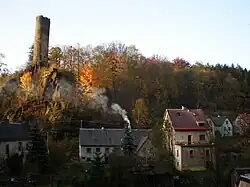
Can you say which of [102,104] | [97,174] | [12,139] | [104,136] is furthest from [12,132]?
[102,104]

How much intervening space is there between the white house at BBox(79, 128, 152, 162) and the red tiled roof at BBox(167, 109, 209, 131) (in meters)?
4.76

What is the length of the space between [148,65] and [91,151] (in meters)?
23.3

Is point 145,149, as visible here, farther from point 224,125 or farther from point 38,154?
point 224,125

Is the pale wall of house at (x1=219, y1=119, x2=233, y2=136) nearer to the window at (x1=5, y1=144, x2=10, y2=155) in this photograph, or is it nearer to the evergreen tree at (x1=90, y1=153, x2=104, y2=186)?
the evergreen tree at (x1=90, y1=153, x2=104, y2=186)

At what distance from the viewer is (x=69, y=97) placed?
47719 millimetres

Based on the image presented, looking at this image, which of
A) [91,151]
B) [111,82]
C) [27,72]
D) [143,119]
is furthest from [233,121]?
[27,72]

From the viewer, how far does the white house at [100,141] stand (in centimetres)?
3938

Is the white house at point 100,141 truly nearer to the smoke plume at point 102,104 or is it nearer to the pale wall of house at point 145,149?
the pale wall of house at point 145,149

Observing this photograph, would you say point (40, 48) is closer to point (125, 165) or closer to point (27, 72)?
point (27, 72)

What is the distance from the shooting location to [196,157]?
32.2 metres

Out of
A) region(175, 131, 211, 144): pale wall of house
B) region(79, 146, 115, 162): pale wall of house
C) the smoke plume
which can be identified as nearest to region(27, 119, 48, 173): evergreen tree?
region(79, 146, 115, 162): pale wall of house

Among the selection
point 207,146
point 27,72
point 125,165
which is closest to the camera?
point 125,165

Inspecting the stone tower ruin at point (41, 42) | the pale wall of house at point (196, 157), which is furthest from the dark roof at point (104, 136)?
the stone tower ruin at point (41, 42)

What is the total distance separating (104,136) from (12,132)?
434 inches
